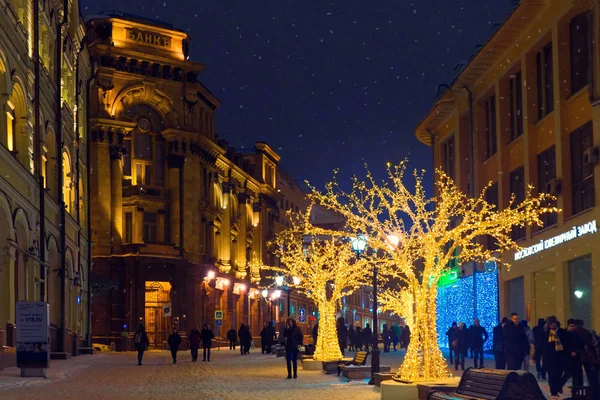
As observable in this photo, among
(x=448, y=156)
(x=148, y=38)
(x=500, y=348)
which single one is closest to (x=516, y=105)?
(x=448, y=156)

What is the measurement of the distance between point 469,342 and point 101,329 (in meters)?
35.2

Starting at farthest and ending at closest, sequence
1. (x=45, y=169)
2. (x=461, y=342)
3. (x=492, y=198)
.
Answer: (x=492, y=198) → (x=45, y=169) → (x=461, y=342)

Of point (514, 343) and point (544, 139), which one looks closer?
point (514, 343)

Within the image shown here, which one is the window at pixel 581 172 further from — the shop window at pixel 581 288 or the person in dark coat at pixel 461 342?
the person in dark coat at pixel 461 342

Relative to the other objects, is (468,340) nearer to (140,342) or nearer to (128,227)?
(140,342)

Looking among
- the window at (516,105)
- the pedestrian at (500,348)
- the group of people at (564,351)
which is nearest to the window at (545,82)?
the window at (516,105)

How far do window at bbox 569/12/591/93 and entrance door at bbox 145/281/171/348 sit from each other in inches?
1516

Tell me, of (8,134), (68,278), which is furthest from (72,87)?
(8,134)

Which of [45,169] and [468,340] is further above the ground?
[45,169]

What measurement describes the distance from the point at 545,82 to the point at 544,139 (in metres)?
1.98

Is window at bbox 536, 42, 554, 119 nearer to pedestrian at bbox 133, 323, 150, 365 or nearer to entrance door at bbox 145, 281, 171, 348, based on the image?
pedestrian at bbox 133, 323, 150, 365

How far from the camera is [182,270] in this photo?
68.2m

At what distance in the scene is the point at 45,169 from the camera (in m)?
40.2

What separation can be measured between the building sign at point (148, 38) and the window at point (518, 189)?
31.8 meters
